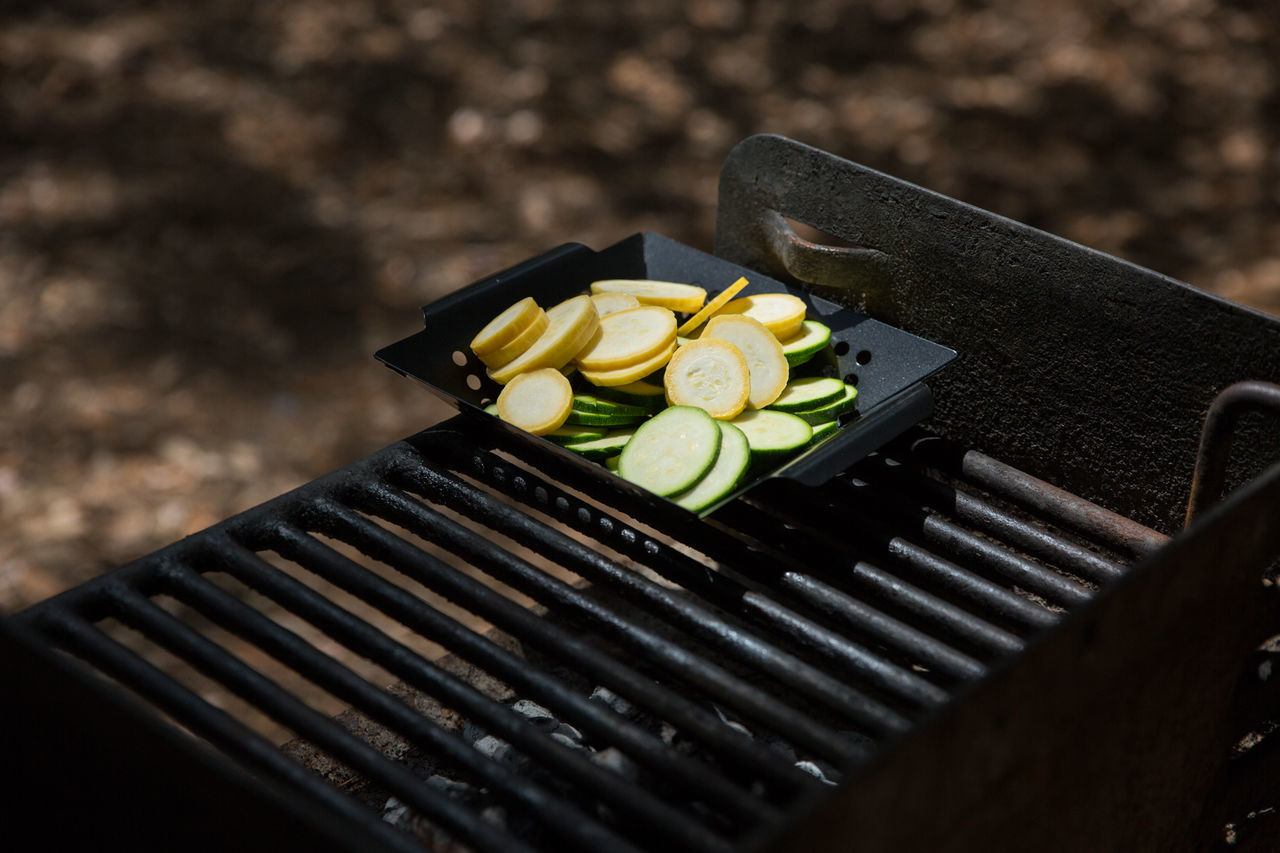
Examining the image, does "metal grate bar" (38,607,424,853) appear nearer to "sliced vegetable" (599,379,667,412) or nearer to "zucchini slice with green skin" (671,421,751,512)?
"zucchini slice with green skin" (671,421,751,512)

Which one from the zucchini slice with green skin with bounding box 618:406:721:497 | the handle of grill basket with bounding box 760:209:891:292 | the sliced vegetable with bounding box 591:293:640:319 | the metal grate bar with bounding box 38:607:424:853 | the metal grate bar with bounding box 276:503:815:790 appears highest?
the handle of grill basket with bounding box 760:209:891:292

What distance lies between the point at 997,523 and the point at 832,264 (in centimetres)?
49

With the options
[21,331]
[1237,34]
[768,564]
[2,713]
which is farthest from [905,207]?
[1237,34]

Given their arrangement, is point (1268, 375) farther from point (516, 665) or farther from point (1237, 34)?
point (1237, 34)

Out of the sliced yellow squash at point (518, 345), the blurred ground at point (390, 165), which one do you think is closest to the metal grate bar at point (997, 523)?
the sliced yellow squash at point (518, 345)

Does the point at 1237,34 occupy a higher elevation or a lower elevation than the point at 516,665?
higher

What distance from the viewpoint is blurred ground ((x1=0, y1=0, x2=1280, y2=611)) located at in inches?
124

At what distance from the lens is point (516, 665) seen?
129 cm

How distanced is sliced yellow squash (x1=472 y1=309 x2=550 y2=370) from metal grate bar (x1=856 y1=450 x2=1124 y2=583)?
49cm

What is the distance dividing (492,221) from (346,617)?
2866 mm

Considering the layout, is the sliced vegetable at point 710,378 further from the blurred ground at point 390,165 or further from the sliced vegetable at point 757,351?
the blurred ground at point 390,165

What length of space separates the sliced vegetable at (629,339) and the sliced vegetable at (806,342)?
17 cm

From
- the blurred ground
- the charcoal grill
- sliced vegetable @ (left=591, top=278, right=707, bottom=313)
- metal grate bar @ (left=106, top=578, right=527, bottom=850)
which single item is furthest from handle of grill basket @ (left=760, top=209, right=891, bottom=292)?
the blurred ground

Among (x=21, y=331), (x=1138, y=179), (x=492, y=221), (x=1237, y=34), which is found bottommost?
(x=21, y=331)
